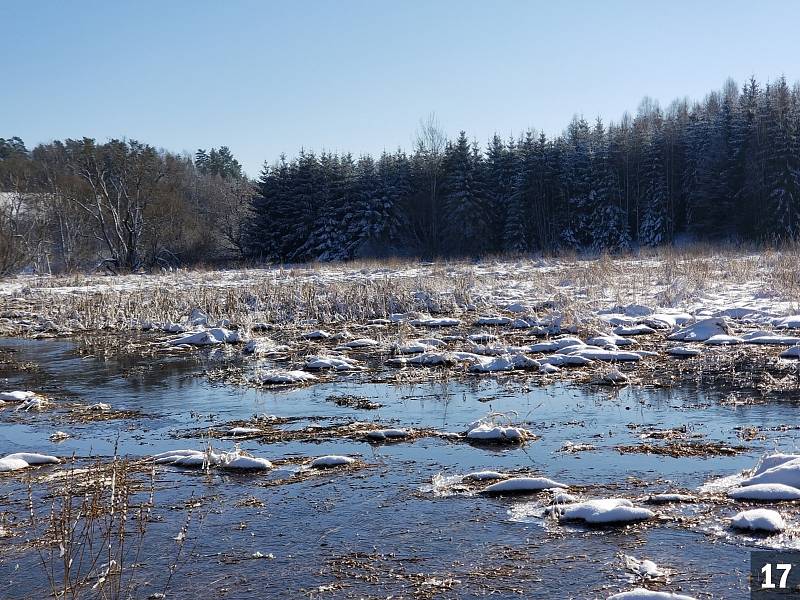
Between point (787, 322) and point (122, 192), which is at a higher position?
point (122, 192)

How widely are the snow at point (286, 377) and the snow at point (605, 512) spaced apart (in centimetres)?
633

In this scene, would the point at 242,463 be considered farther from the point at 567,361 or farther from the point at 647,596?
the point at 567,361

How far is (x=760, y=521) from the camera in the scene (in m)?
5.05

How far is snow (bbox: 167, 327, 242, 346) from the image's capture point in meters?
15.6

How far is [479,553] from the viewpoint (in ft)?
16.2

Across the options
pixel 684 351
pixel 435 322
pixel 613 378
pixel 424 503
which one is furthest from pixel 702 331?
pixel 424 503

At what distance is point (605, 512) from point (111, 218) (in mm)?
45227

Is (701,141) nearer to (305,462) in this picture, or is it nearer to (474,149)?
(474,149)

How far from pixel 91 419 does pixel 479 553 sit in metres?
5.99

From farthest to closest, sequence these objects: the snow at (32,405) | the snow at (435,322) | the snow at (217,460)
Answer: the snow at (435,322) < the snow at (32,405) < the snow at (217,460)

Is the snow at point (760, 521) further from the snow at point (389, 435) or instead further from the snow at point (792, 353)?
the snow at point (792, 353)

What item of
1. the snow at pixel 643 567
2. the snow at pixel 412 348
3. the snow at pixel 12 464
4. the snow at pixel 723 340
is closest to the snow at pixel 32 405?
the snow at pixel 12 464

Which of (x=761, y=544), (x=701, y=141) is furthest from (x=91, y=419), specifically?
(x=701, y=141)

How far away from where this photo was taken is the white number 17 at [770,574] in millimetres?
4242
